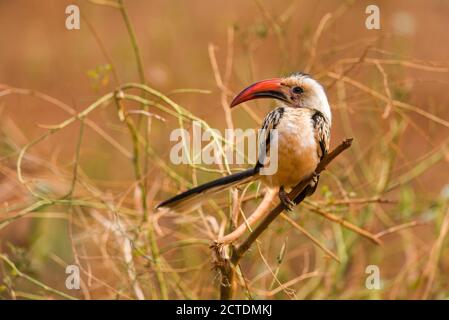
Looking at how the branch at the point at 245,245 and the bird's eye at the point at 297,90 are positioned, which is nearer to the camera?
the branch at the point at 245,245

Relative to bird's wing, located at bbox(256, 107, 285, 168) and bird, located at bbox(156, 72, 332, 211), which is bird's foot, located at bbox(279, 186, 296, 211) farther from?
bird's wing, located at bbox(256, 107, 285, 168)

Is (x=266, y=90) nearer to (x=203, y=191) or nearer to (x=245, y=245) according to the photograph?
(x=203, y=191)

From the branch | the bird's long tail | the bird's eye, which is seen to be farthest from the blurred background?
the bird's eye

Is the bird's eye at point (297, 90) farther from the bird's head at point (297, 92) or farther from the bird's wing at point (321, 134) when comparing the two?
the bird's wing at point (321, 134)

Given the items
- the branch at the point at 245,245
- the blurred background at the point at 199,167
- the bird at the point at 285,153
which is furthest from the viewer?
the blurred background at the point at 199,167

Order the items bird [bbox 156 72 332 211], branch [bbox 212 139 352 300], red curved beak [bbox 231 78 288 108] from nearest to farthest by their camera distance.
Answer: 1. branch [bbox 212 139 352 300]
2. bird [bbox 156 72 332 211]
3. red curved beak [bbox 231 78 288 108]

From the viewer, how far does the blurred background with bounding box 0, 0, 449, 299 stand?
2.88 m

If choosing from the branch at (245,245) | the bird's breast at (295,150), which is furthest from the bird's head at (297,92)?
the branch at (245,245)

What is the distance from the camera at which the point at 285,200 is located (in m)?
→ 2.47

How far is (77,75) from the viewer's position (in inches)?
239

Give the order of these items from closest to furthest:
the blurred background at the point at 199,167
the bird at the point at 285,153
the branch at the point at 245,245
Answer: the branch at the point at 245,245, the bird at the point at 285,153, the blurred background at the point at 199,167

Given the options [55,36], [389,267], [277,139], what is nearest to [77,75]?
[55,36]

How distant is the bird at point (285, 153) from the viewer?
2.43m

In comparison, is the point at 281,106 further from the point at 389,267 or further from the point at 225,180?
→ the point at 389,267
